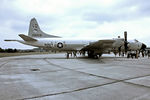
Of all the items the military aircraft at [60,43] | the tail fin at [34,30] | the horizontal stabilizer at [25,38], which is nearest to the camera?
the horizontal stabilizer at [25,38]

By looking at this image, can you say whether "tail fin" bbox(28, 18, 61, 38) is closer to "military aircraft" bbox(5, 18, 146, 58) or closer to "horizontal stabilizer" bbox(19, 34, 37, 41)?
"military aircraft" bbox(5, 18, 146, 58)

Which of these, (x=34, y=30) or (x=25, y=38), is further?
(x=34, y=30)

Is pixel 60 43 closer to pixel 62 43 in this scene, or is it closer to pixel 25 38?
pixel 62 43

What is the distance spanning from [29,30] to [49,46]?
4044mm

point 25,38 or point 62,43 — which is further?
point 62,43

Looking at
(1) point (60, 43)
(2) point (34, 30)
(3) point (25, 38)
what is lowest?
(1) point (60, 43)

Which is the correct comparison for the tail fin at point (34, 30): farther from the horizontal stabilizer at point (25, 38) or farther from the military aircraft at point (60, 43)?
the horizontal stabilizer at point (25, 38)

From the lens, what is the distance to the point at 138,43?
21.7 meters

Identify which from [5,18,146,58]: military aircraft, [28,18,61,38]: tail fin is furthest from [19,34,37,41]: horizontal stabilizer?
[28,18,61,38]: tail fin

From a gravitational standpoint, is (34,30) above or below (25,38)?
above

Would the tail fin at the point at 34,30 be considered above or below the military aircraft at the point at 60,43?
above

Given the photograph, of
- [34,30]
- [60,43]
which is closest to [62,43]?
[60,43]

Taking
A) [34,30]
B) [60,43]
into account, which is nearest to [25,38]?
[34,30]

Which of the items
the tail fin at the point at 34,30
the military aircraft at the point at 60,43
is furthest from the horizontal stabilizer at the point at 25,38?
the tail fin at the point at 34,30
